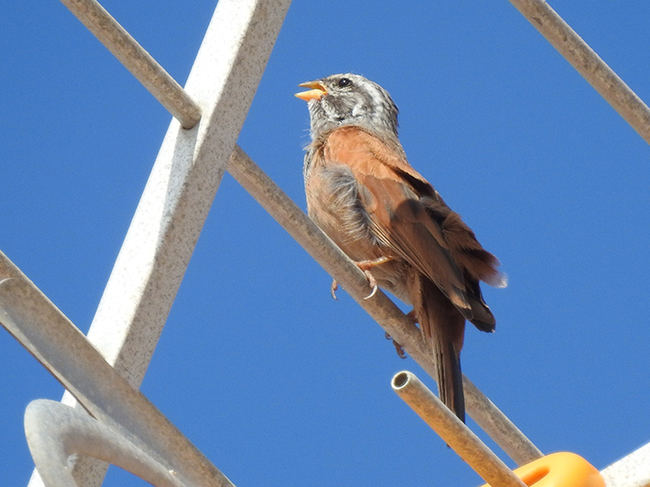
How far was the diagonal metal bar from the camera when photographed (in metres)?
2.03

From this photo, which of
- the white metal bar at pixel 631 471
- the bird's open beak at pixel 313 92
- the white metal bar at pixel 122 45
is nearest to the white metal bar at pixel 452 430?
the white metal bar at pixel 631 471

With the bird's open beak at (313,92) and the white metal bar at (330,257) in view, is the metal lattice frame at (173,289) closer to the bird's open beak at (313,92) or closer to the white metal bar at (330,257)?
the white metal bar at (330,257)

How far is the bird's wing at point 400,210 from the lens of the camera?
4.44m

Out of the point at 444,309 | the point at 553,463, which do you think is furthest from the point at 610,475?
the point at 444,309

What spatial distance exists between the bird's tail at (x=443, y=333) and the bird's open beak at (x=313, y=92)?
1916 millimetres

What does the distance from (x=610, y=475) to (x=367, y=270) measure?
2.55 meters

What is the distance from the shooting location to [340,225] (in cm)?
489

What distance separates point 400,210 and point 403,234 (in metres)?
0.12

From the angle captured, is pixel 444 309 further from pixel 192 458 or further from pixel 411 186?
pixel 192 458

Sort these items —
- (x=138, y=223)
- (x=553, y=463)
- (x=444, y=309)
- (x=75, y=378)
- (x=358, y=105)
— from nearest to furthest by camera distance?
(x=553, y=463), (x=75, y=378), (x=138, y=223), (x=444, y=309), (x=358, y=105)

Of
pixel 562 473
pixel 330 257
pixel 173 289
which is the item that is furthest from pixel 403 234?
pixel 562 473

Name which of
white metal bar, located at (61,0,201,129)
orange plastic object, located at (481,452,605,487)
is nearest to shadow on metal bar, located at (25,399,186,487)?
orange plastic object, located at (481,452,605,487)

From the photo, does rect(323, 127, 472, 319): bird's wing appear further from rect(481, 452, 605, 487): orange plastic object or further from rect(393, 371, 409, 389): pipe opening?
rect(393, 371, 409, 389): pipe opening

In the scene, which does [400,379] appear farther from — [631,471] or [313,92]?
[313,92]
